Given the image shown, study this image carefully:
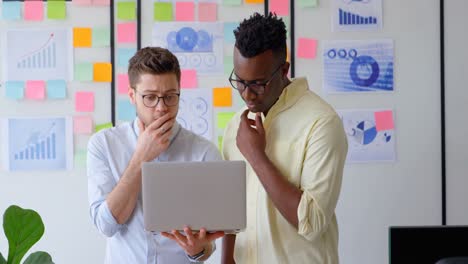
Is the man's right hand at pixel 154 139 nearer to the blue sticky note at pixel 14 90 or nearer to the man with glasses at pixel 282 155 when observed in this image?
the man with glasses at pixel 282 155

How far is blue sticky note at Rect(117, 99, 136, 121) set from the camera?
298cm

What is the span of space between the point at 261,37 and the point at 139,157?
50 centimetres

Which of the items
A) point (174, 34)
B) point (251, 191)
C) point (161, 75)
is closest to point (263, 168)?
point (251, 191)

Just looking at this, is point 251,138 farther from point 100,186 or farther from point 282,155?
point 100,186

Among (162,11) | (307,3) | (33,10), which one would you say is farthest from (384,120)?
(33,10)

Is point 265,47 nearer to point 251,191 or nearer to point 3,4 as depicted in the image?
point 251,191

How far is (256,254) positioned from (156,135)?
0.47 metres

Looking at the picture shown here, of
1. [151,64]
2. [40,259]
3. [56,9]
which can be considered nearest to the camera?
[40,259]

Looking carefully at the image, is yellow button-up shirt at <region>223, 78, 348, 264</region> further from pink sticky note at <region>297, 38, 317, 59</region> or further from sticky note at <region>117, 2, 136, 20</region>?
sticky note at <region>117, 2, 136, 20</region>

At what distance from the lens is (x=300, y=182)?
183 centimetres

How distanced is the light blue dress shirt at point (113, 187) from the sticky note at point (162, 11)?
1.12m

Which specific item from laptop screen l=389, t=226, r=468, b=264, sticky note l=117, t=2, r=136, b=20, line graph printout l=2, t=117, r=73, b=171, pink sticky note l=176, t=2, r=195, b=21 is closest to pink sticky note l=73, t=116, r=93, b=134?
line graph printout l=2, t=117, r=73, b=171

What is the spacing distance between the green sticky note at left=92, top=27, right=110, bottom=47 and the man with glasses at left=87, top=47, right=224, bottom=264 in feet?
3.55

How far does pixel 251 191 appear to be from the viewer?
1924 mm
